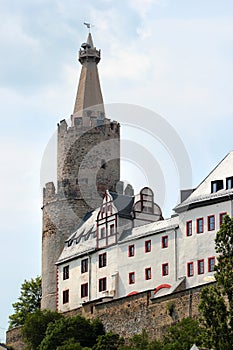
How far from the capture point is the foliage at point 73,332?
9250cm

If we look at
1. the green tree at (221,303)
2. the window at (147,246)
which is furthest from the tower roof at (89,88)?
the green tree at (221,303)

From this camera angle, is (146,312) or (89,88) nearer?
(146,312)

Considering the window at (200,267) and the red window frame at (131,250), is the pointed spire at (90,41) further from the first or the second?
the window at (200,267)

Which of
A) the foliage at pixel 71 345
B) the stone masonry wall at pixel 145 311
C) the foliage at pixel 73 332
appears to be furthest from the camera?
the foliage at pixel 73 332

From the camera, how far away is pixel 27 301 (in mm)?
119375

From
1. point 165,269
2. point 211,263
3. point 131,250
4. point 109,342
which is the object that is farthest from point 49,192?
point 211,263

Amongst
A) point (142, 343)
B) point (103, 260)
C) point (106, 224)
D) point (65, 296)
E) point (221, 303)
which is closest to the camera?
point (221, 303)

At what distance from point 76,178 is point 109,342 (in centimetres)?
2620

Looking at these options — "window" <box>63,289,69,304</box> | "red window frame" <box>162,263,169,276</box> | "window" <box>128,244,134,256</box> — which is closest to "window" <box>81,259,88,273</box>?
"window" <box>63,289,69,304</box>

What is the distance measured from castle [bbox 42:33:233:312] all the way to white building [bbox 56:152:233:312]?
0.24 ft

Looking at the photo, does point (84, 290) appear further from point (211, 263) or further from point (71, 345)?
point (211, 263)

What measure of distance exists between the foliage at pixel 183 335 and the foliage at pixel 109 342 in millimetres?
Answer: 5599

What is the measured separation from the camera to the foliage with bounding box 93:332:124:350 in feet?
293

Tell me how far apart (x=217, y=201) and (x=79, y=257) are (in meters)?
17.9
